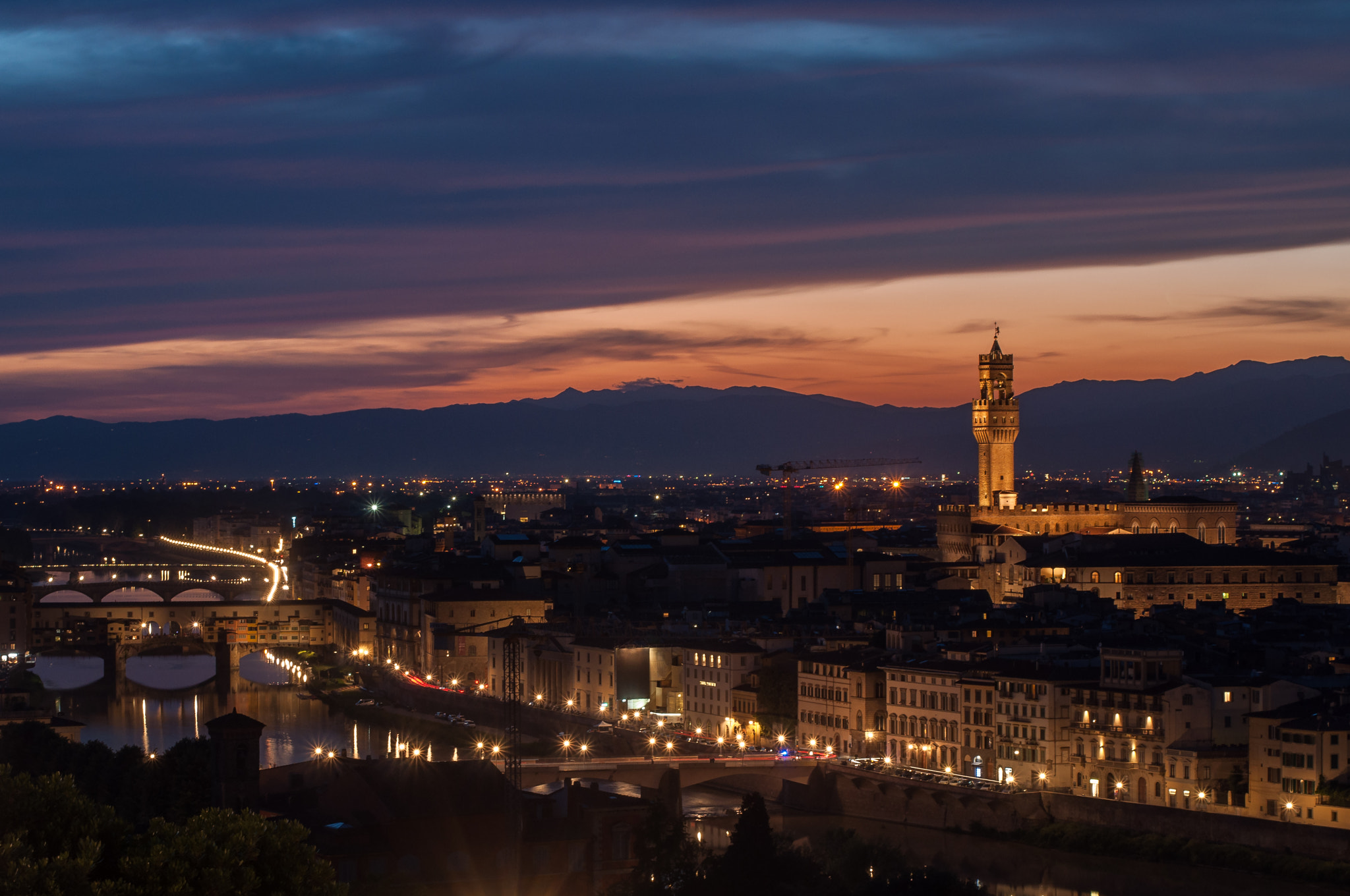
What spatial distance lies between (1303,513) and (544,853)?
317 feet

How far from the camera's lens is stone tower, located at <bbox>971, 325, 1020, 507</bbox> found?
6975cm

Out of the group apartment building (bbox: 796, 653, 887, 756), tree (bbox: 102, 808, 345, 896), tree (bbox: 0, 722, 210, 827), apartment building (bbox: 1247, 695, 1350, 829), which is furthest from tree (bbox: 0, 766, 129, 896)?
apartment building (bbox: 796, 653, 887, 756)

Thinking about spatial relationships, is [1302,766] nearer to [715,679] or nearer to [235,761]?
[235,761]

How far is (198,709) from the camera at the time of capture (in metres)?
55.5

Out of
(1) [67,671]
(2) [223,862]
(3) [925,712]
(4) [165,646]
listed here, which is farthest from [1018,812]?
(4) [165,646]

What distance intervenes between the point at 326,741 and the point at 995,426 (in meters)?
28.0

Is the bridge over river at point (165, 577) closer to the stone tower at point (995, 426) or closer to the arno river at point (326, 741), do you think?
the arno river at point (326, 741)

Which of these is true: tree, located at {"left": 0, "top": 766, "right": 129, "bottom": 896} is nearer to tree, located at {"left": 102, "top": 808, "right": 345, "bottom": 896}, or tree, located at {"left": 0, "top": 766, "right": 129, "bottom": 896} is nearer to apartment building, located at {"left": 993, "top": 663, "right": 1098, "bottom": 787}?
tree, located at {"left": 102, "top": 808, "right": 345, "bottom": 896}

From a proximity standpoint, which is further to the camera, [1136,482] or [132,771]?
[1136,482]

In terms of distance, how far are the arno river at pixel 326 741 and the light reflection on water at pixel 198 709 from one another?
53 mm

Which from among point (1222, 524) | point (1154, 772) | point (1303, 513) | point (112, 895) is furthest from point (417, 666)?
point (1303, 513)

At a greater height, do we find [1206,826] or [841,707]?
[841,707]

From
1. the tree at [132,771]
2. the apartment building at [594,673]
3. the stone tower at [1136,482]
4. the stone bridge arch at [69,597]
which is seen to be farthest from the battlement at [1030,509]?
the stone bridge arch at [69,597]

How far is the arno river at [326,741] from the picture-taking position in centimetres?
3222
